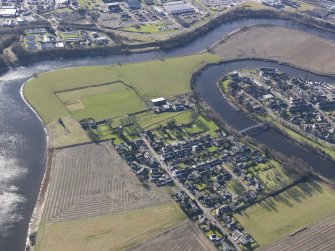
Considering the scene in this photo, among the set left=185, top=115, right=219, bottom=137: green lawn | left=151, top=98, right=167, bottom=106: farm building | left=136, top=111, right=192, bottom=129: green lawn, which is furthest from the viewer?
→ left=151, top=98, right=167, bottom=106: farm building

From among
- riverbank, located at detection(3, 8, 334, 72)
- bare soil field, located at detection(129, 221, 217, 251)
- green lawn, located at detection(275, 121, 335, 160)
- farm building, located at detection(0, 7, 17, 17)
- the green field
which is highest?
farm building, located at detection(0, 7, 17, 17)

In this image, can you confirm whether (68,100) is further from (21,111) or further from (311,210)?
(311,210)

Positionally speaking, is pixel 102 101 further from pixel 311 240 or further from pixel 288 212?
pixel 311 240

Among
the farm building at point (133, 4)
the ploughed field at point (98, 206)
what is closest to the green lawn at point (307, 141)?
the ploughed field at point (98, 206)

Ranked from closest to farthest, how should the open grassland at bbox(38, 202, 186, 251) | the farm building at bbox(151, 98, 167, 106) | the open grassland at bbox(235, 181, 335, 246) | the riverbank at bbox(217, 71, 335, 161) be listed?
1. the open grassland at bbox(38, 202, 186, 251)
2. the open grassland at bbox(235, 181, 335, 246)
3. the riverbank at bbox(217, 71, 335, 161)
4. the farm building at bbox(151, 98, 167, 106)

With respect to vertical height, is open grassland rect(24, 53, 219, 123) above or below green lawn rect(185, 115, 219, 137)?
above

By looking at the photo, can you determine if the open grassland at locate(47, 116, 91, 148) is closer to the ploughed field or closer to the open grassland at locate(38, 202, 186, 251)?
the ploughed field

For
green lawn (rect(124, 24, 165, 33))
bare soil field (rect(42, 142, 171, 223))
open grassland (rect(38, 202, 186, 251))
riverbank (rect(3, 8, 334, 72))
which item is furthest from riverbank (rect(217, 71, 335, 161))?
green lawn (rect(124, 24, 165, 33))

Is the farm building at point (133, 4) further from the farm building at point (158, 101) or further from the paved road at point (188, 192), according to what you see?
the paved road at point (188, 192)
